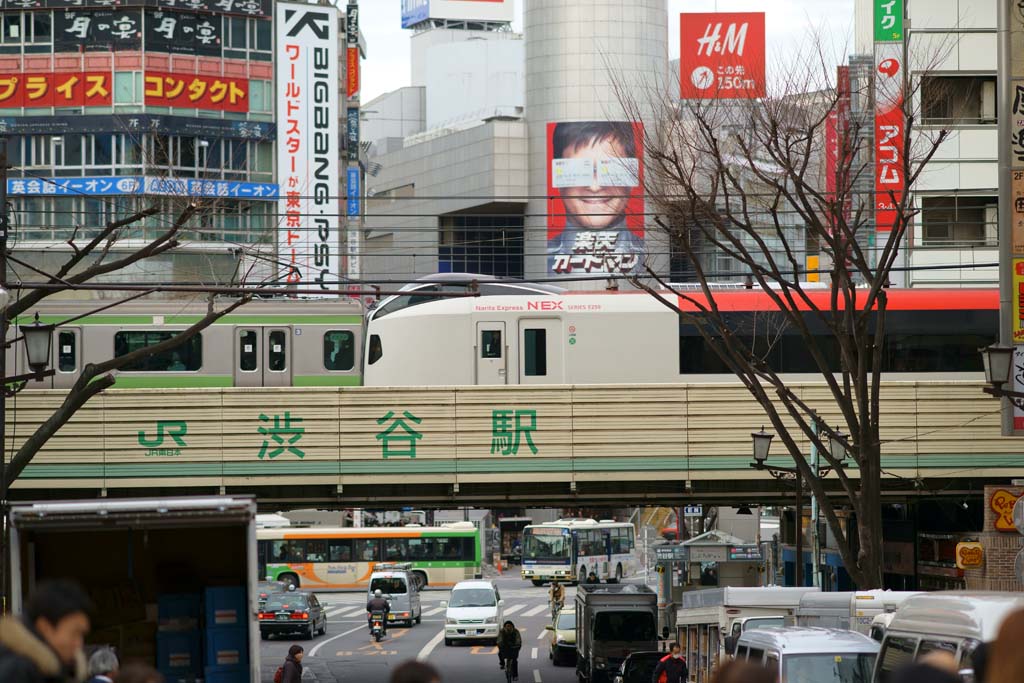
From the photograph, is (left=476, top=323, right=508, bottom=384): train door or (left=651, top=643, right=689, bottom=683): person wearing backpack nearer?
(left=651, top=643, right=689, bottom=683): person wearing backpack

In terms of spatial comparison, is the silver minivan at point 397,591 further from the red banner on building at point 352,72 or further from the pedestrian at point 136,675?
the pedestrian at point 136,675

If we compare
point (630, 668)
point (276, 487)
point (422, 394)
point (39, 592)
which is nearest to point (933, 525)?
point (630, 668)

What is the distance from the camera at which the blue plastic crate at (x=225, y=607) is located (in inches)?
531

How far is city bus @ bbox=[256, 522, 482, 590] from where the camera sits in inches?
2271

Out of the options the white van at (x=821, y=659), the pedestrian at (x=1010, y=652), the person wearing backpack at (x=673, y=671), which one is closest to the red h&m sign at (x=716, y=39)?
the person wearing backpack at (x=673, y=671)

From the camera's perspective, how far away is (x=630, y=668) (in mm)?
27047

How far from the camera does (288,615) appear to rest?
141ft

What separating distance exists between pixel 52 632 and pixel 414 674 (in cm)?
179

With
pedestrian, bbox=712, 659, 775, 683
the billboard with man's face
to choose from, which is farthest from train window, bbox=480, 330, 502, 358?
the billboard with man's face

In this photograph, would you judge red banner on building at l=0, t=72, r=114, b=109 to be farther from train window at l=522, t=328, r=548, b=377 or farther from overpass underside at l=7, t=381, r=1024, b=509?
train window at l=522, t=328, r=548, b=377

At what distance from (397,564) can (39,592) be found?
172ft

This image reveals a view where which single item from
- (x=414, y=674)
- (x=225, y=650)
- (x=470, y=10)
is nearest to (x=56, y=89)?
(x=225, y=650)

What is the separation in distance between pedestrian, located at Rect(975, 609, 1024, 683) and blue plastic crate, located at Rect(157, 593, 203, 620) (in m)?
9.40

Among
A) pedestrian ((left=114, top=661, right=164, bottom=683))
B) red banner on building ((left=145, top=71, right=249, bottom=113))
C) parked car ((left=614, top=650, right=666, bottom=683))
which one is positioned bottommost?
parked car ((left=614, top=650, right=666, bottom=683))
